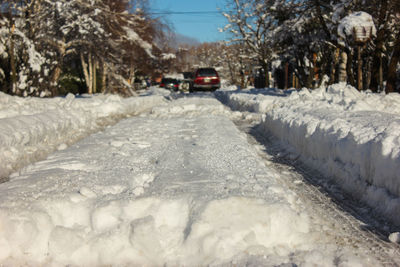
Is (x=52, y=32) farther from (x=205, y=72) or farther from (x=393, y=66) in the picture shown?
(x=205, y=72)

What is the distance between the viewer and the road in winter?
257cm

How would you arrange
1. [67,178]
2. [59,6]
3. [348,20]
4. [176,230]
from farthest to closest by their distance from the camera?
[59,6], [348,20], [67,178], [176,230]

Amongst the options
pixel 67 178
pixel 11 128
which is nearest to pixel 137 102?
pixel 11 128

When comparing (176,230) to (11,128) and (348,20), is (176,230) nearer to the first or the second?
(11,128)

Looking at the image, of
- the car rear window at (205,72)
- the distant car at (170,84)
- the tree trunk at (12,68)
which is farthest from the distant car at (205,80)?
the tree trunk at (12,68)

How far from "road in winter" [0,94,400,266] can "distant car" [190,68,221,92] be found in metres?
23.8

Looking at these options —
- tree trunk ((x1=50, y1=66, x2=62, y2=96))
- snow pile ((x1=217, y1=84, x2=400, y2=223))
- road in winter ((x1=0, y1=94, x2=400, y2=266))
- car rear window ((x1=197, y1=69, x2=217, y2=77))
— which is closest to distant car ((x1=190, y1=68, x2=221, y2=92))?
car rear window ((x1=197, y1=69, x2=217, y2=77))

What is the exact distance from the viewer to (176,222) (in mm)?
2953

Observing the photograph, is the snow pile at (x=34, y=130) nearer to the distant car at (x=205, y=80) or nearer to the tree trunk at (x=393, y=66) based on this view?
the tree trunk at (x=393, y=66)

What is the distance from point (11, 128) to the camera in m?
5.68

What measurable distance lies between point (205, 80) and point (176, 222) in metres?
25.2

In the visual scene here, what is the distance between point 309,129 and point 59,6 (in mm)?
11679

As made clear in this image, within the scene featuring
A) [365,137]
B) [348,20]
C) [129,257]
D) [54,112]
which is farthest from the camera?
[348,20]

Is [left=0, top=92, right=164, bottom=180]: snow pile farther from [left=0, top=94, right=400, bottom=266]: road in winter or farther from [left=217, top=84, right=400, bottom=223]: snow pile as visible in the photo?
[left=217, top=84, right=400, bottom=223]: snow pile
